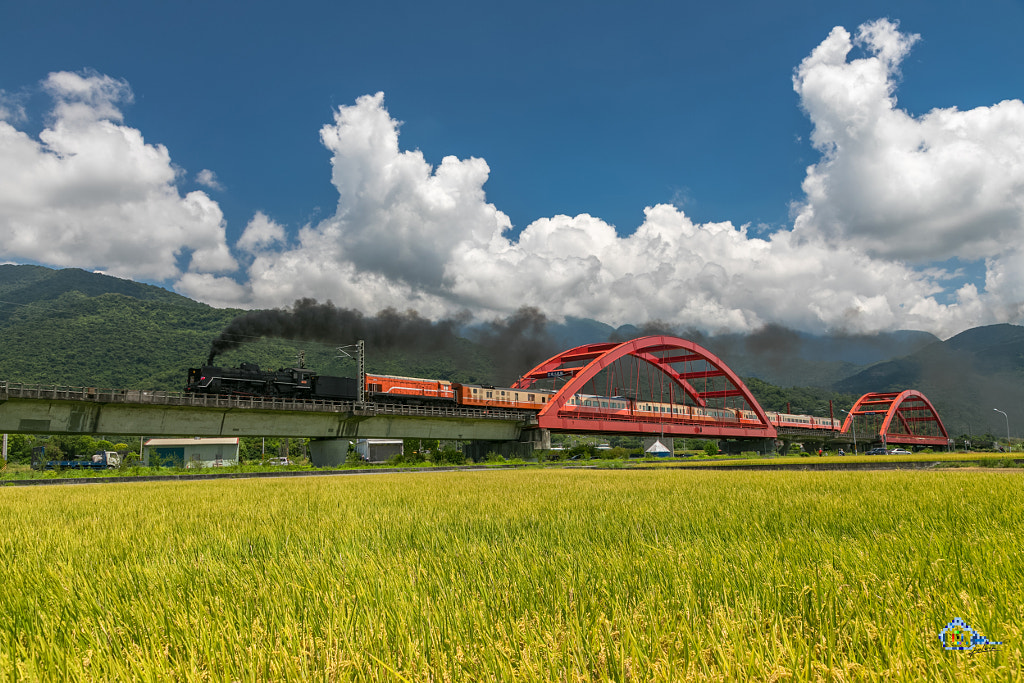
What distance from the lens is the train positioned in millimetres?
46781

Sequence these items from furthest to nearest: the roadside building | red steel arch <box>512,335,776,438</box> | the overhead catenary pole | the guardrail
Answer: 1. the roadside building
2. red steel arch <box>512,335,776,438</box>
3. the overhead catenary pole
4. the guardrail

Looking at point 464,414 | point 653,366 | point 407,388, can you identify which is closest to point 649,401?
point 653,366

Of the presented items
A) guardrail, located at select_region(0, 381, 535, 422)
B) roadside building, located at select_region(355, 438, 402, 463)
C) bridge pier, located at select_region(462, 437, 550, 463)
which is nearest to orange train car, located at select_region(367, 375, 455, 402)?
guardrail, located at select_region(0, 381, 535, 422)

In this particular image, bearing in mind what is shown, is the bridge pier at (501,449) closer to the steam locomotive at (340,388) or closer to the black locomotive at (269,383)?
the steam locomotive at (340,388)

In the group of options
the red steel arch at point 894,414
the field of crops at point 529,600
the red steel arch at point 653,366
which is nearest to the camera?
the field of crops at point 529,600

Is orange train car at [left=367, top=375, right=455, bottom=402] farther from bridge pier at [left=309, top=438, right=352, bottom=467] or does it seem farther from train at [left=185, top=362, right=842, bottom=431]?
bridge pier at [left=309, top=438, right=352, bottom=467]

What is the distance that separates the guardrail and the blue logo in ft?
153

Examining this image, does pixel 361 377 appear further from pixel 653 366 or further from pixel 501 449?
pixel 653 366

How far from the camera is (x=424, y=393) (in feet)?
196

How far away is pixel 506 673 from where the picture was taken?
1.95m

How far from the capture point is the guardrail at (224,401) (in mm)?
38344

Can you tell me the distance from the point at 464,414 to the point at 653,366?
43.6 m

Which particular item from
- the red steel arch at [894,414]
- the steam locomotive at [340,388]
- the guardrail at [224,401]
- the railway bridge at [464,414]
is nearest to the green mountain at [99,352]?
the steam locomotive at [340,388]

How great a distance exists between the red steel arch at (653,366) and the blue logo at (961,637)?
214ft
